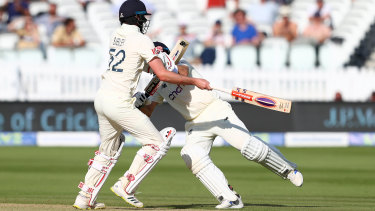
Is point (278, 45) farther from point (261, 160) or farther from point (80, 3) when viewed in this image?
point (261, 160)

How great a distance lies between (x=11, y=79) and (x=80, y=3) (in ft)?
6.77

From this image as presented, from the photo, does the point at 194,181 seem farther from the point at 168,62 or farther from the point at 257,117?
the point at 257,117

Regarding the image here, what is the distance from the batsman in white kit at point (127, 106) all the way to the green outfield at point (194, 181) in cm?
26

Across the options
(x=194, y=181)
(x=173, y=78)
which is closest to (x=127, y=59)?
(x=173, y=78)

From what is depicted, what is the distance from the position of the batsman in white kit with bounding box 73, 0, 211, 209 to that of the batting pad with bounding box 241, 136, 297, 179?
0.62 metres

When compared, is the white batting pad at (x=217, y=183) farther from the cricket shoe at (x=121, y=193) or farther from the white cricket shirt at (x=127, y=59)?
the white cricket shirt at (x=127, y=59)

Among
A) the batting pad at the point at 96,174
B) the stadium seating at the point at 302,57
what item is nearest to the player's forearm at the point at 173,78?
the batting pad at the point at 96,174

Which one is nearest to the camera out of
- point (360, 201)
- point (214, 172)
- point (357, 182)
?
point (214, 172)

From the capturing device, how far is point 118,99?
18.2 feet

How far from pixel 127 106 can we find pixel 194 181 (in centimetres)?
349

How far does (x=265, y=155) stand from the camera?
20.0 feet

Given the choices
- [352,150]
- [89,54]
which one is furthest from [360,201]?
[89,54]

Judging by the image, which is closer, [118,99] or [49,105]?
[118,99]

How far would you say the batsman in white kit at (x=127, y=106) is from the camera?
18.1 ft
